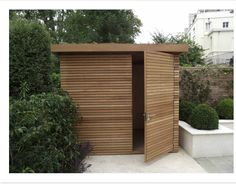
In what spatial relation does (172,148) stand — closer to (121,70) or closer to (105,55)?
(121,70)

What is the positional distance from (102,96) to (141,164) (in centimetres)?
152

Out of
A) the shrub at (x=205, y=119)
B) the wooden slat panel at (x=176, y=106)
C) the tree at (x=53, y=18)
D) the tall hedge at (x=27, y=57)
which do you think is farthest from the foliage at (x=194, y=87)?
the tree at (x=53, y=18)

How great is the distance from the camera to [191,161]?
221 inches

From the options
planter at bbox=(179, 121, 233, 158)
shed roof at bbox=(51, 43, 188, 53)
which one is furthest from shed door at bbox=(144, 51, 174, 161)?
planter at bbox=(179, 121, 233, 158)

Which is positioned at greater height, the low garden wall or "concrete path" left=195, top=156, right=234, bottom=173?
the low garden wall

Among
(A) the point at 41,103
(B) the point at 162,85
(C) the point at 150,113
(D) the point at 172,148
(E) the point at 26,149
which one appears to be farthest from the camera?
(D) the point at 172,148

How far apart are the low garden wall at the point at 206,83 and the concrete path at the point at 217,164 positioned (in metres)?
3.33

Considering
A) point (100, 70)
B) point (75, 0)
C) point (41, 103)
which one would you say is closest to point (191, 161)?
point (100, 70)

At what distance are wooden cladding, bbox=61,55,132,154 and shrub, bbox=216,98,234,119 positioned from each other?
3528 mm

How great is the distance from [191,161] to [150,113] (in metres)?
1.27

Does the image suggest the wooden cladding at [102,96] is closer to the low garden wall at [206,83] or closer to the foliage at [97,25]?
the low garden wall at [206,83]

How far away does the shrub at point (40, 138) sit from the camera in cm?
380

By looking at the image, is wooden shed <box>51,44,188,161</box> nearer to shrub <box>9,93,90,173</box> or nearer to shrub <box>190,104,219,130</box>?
shrub <box>190,104,219,130</box>

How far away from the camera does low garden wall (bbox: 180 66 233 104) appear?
8.97m
